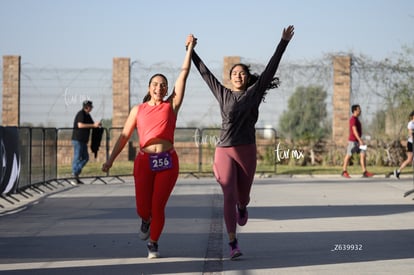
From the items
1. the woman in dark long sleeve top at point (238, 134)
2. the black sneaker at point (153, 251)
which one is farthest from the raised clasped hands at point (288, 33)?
the black sneaker at point (153, 251)

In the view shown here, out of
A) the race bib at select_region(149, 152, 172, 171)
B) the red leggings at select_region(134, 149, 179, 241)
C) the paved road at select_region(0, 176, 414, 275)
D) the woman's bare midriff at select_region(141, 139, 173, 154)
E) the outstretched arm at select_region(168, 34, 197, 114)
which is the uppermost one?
the outstretched arm at select_region(168, 34, 197, 114)

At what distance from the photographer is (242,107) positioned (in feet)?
31.6

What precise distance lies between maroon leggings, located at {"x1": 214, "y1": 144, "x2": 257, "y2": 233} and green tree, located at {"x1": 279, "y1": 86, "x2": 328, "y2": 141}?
19302mm

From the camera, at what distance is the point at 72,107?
2945cm

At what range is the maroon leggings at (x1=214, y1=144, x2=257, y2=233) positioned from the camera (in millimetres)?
9555

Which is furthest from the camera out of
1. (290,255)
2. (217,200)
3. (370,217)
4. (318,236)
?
(217,200)

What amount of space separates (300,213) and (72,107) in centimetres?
1655

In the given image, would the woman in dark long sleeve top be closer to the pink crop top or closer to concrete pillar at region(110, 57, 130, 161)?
the pink crop top

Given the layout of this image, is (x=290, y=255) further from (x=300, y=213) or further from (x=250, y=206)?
(x=250, y=206)

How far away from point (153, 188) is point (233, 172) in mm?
819

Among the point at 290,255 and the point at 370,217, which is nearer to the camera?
the point at 290,255

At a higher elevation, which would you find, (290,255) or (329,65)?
(329,65)

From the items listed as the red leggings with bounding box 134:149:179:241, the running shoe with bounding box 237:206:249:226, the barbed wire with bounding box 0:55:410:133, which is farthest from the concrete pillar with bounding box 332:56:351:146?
the red leggings with bounding box 134:149:179:241

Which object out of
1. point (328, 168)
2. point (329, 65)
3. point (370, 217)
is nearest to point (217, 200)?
point (370, 217)
